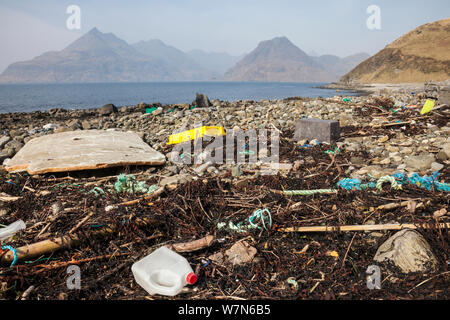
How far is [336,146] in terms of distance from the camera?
22.3 ft

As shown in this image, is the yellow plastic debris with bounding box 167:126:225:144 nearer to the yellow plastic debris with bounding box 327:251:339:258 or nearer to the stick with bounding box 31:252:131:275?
the stick with bounding box 31:252:131:275

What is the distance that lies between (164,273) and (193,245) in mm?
460

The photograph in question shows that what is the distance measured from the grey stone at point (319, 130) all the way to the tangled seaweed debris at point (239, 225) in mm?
1598

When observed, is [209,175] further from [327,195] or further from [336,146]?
[336,146]

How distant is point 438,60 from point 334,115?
74257mm

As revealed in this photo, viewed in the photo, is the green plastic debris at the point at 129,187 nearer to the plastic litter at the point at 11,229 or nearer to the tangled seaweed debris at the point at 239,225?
the tangled seaweed debris at the point at 239,225

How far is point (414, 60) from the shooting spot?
7181cm

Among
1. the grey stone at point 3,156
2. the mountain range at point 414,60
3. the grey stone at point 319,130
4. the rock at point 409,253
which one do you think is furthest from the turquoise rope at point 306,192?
the mountain range at point 414,60

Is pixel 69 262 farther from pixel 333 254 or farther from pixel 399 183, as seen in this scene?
pixel 399 183

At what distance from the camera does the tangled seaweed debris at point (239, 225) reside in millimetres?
2615

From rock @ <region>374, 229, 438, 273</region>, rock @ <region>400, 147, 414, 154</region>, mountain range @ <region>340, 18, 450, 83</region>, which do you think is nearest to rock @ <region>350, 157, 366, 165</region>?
rock @ <region>400, 147, 414, 154</region>

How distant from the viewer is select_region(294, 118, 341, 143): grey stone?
283 inches
